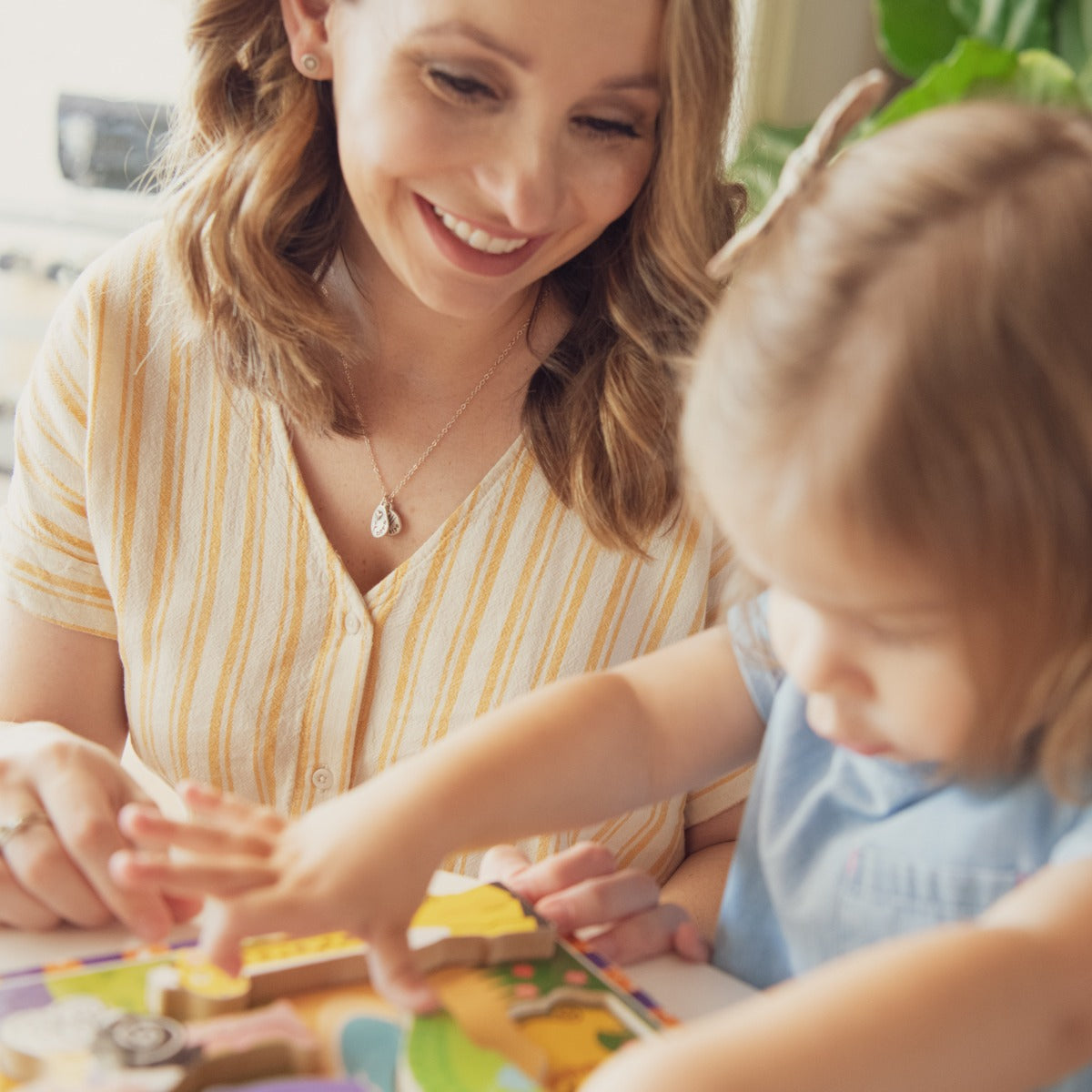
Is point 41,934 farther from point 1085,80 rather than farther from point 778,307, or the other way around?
point 1085,80

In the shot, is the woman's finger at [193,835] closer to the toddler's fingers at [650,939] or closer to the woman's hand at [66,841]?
the woman's hand at [66,841]

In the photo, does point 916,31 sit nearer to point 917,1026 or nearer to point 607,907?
point 607,907

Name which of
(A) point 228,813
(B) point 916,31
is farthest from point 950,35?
(A) point 228,813

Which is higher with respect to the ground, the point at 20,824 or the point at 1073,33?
the point at 1073,33

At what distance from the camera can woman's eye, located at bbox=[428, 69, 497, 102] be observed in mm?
1011

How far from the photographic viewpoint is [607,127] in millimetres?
1068

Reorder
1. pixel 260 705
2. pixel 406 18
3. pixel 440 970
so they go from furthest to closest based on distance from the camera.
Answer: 1. pixel 260 705
2. pixel 406 18
3. pixel 440 970

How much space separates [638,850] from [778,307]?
0.71m

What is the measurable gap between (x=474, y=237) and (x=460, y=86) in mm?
113

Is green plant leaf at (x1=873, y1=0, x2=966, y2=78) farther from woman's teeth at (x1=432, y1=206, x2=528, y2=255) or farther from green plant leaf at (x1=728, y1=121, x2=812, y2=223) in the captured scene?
woman's teeth at (x1=432, y1=206, x2=528, y2=255)

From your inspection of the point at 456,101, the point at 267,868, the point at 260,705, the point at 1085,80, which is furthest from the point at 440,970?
the point at 1085,80

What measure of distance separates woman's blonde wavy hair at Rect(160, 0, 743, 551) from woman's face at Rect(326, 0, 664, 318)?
0.20ft

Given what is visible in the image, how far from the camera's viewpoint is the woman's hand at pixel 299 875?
0.65 meters

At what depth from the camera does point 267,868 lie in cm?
68
